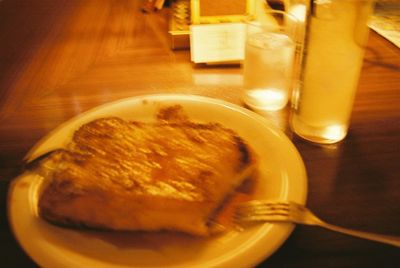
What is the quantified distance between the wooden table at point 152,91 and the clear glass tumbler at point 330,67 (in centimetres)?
4

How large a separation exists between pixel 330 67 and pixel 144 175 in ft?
1.25

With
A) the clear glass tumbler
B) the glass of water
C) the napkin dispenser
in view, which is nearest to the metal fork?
the clear glass tumbler

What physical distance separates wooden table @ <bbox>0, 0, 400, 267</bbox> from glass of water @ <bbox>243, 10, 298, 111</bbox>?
44 millimetres

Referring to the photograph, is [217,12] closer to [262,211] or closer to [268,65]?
[268,65]

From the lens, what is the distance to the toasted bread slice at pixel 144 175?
0.50 meters

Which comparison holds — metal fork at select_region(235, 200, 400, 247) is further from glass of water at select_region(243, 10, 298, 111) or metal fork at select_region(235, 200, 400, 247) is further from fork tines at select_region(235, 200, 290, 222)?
glass of water at select_region(243, 10, 298, 111)

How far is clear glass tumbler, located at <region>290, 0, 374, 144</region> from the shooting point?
23.1 inches

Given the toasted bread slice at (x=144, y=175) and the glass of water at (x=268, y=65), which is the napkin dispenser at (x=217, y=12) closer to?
the glass of water at (x=268, y=65)

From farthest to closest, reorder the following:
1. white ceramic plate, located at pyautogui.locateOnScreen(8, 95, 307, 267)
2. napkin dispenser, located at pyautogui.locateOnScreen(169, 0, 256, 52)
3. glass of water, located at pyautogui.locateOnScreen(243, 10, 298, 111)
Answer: napkin dispenser, located at pyautogui.locateOnScreen(169, 0, 256, 52) < glass of water, located at pyautogui.locateOnScreen(243, 10, 298, 111) < white ceramic plate, located at pyautogui.locateOnScreen(8, 95, 307, 267)

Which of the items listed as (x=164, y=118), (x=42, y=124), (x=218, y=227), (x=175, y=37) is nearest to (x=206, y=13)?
(x=175, y=37)

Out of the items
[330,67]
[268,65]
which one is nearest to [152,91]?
[268,65]

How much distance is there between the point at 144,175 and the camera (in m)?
0.55

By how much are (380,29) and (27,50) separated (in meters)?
1.17

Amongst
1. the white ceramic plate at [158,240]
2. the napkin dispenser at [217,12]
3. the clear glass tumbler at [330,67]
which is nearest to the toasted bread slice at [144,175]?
the white ceramic plate at [158,240]
